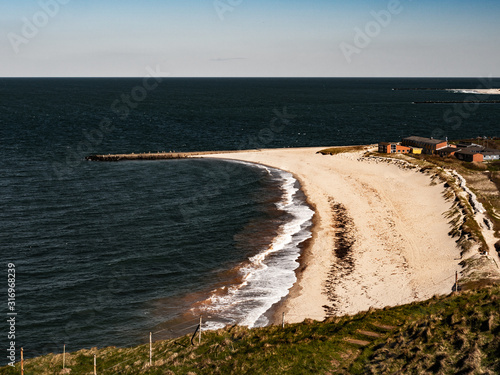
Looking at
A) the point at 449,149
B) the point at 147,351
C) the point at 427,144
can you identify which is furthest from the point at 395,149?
the point at 147,351

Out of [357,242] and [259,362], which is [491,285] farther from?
[259,362]

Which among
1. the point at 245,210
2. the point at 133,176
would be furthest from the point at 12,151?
the point at 245,210

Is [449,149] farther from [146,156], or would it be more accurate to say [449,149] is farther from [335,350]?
[335,350]

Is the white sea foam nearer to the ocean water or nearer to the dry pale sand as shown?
the ocean water

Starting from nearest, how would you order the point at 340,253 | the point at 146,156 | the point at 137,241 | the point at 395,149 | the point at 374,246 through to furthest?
1. the point at 340,253
2. the point at 374,246
3. the point at 137,241
4. the point at 395,149
5. the point at 146,156

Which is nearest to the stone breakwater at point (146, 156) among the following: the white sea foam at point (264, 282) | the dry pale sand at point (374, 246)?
the dry pale sand at point (374, 246)
